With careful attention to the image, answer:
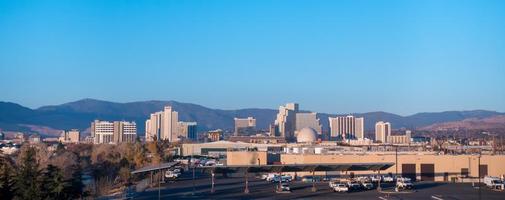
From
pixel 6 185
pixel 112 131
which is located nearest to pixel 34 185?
pixel 6 185

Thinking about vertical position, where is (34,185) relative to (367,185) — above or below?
above

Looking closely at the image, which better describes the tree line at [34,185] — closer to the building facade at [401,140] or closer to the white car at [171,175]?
the white car at [171,175]

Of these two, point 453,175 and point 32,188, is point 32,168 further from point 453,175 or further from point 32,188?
point 453,175

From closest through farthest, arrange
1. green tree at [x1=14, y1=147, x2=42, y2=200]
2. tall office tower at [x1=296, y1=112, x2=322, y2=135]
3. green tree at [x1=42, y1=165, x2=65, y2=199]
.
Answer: green tree at [x1=14, y1=147, x2=42, y2=200], green tree at [x1=42, y1=165, x2=65, y2=199], tall office tower at [x1=296, y1=112, x2=322, y2=135]

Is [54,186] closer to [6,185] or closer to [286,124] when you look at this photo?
[6,185]

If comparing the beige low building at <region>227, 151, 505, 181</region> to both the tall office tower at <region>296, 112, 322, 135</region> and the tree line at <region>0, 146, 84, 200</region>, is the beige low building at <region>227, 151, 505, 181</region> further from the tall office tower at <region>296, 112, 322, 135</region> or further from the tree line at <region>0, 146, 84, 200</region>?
the tall office tower at <region>296, 112, 322, 135</region>

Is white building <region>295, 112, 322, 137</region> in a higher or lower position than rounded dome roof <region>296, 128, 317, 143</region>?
higher

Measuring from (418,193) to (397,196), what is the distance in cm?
265

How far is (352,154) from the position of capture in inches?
2502

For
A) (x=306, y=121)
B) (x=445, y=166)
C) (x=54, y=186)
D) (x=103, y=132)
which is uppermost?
(x=306, y=121)

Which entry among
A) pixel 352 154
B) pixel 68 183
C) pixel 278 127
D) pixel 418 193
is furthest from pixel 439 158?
→ pixel 278 127

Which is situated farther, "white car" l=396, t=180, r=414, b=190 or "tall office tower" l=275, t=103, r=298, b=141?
"tall office tower" l=275, t=103, r=298, b=141

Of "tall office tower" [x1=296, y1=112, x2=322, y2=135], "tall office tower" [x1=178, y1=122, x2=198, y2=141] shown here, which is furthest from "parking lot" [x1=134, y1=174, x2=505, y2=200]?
"tall office tower" [x1=178, y1=122, x2=198, y2=141]

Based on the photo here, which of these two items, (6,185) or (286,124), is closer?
(6,185)
